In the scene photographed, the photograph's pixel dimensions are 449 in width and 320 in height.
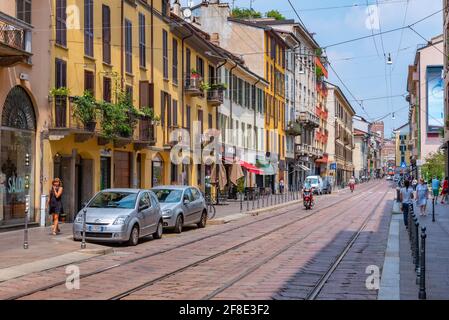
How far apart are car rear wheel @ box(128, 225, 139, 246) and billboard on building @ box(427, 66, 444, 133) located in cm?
5788

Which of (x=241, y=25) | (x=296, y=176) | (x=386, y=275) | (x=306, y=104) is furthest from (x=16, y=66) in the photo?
(x=306, y=104)

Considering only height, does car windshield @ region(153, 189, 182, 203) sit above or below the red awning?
below

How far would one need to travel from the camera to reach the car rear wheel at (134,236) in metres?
17.8

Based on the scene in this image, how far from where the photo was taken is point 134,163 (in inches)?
1232

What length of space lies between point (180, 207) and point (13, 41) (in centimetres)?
746

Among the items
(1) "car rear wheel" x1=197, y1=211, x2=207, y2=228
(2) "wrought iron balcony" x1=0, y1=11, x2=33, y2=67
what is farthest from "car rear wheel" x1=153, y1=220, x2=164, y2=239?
(2) "wrought iron balcony" x1=0, y1=11, x2=33, y2=67

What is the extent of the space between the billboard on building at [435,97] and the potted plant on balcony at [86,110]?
5312 cm

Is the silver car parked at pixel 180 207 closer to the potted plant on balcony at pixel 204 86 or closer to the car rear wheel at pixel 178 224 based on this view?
the car rear wheel at pixel 178 224

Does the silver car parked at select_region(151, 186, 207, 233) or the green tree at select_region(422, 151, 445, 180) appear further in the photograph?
the green tree at select_region(422, 151, 445, 180)

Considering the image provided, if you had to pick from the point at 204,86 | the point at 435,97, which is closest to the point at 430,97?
the point at 435,97

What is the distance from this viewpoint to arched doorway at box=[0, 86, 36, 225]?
21094mm

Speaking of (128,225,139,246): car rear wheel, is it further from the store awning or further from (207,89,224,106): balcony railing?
the store awning

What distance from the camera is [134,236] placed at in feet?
58.9

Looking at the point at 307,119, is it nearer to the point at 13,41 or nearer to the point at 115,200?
the point at 13,41
